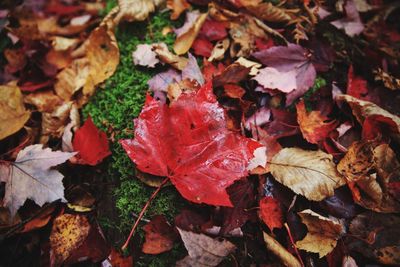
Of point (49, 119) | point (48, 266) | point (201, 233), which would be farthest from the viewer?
point (49, 119)

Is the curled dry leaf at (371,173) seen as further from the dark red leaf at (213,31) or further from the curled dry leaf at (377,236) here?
the dark red leaf at (213,31)

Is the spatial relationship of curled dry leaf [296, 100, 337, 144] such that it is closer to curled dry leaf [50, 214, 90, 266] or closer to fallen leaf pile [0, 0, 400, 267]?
fallen leaf pile [0, 0, 400, 267]

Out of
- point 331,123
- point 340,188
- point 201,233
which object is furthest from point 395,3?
point 201,233

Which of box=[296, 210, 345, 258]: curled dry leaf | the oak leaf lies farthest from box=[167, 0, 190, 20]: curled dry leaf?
box=[296, 210, 345, 258]: curled dry leaf

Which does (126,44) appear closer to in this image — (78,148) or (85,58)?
(85,58)

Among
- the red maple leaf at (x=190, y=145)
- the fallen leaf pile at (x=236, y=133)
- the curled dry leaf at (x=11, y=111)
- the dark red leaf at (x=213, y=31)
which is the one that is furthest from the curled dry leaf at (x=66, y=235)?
the dark red leaf at (x=213, y=31)

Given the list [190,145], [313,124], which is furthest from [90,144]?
[313,124]

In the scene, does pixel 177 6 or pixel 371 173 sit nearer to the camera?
pixel 371 173

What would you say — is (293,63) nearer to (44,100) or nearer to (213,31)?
(213,31)
